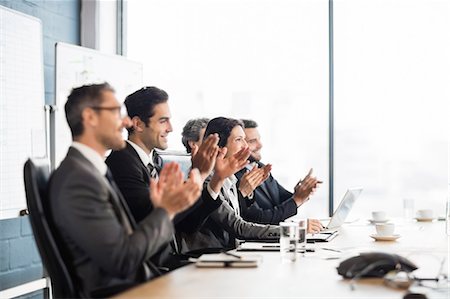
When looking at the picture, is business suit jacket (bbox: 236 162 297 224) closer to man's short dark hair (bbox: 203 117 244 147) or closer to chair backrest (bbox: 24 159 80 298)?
man's short dark hair (bbox: 203 117 244 147)

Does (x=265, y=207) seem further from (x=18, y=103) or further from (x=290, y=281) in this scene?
(x=290, y=281)

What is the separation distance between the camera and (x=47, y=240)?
6.07ft

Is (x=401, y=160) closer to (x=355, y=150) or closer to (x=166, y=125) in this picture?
(x=355, y=150)

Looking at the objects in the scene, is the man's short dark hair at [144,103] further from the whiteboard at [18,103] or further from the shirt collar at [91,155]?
the shirt collar at [91,155]

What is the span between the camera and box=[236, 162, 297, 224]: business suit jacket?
3645 millimetres

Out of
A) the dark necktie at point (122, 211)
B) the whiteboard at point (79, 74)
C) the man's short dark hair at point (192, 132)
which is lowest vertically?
the dark necktie at point (122, 211)

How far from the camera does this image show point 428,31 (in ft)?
15.6

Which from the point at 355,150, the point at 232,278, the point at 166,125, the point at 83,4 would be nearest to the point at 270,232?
the point at 166,125

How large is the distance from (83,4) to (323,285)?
3514 millimetres

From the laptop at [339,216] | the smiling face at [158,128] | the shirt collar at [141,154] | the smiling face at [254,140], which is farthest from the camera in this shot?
the smiling face at [254,140]

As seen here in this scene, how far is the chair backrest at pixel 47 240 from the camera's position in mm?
1852

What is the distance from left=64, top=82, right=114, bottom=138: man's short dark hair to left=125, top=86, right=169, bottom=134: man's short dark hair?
2.83 ft

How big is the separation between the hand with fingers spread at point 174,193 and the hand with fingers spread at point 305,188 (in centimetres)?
183

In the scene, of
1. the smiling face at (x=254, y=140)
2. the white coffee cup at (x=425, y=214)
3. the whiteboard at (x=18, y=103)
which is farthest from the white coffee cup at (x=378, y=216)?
Result: the whiteboard at (x=18, y=103)
